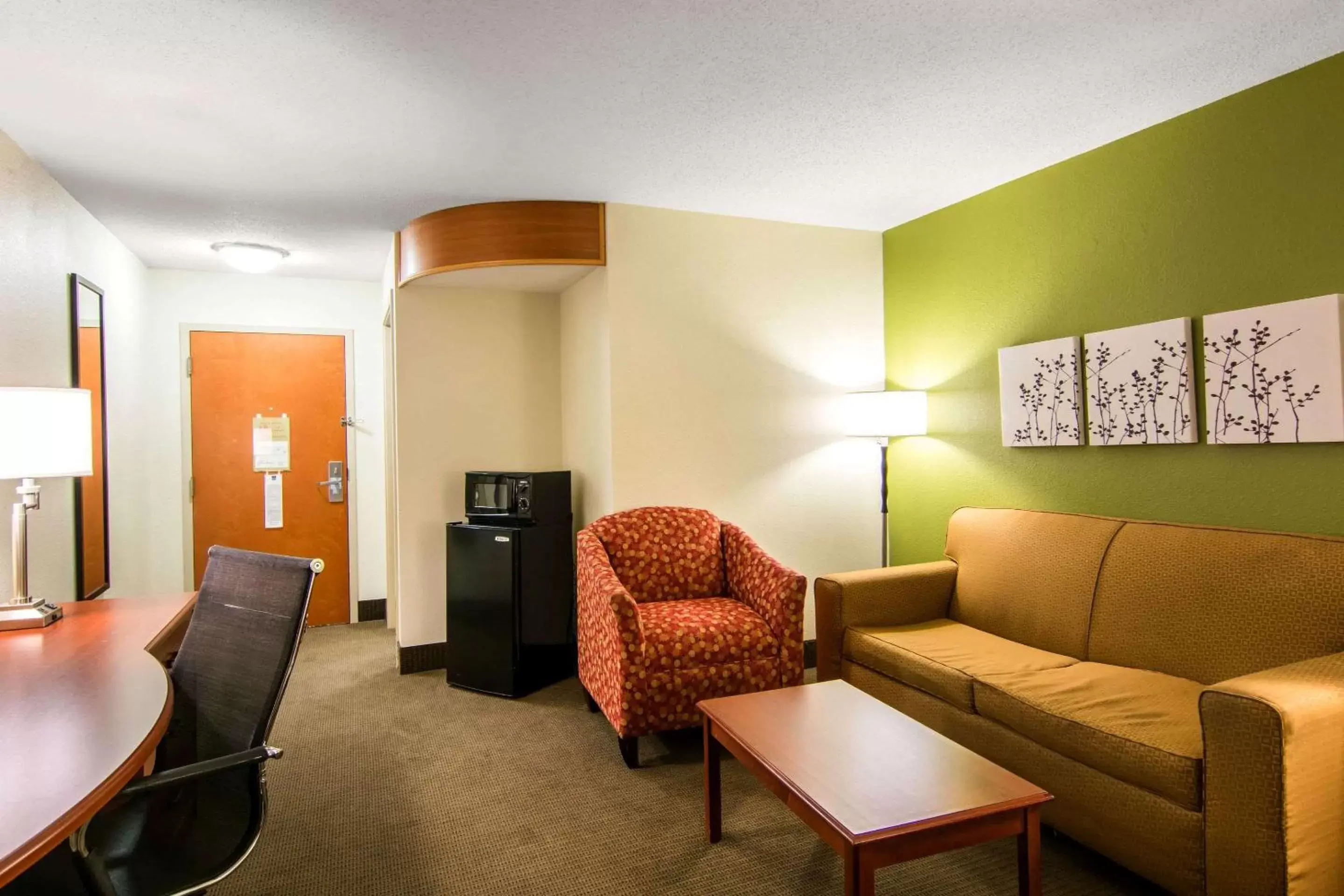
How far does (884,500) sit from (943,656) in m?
1.28

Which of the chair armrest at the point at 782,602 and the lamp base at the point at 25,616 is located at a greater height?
the lamp base at the point at 25,616

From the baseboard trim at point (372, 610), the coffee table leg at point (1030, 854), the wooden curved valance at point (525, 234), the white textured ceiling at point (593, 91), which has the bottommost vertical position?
the baseboard trim at point (372, 610)

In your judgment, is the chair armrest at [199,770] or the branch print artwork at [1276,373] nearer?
the chair armrest at [199,770]

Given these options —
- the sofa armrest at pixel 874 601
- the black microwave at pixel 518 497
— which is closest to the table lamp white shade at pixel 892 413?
the sofa armrest at pixel 874 601

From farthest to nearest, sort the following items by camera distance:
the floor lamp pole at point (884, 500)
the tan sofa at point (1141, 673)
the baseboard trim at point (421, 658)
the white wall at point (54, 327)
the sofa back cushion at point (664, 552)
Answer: the baseboard trim at point (421, 658) < the floor lamp pole at point (884, 500) < the sofa back cushion at point (664, 552) < the white wall at point (54, 327) < the tan sofa at point (1141, 673)

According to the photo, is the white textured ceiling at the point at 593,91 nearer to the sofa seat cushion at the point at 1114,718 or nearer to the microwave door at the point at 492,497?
the microwave door at the point at 492,497

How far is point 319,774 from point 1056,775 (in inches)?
98.7

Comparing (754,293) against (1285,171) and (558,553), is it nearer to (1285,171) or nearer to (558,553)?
(558,553)

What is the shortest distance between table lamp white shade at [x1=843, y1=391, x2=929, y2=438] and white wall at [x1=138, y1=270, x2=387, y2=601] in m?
3.26

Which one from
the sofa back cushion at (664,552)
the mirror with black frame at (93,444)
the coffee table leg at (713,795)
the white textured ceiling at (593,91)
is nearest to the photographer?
the white textured ceiling at (593,91)

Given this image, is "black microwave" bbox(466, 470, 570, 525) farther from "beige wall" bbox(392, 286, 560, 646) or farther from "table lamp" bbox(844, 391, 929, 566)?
"table lamp" bbox(844, 391, 929, 566)

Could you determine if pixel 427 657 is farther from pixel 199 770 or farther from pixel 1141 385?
pixel 1141 385

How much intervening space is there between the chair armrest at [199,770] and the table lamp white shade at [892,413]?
297 centimetres

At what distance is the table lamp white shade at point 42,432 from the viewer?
2078 mm
